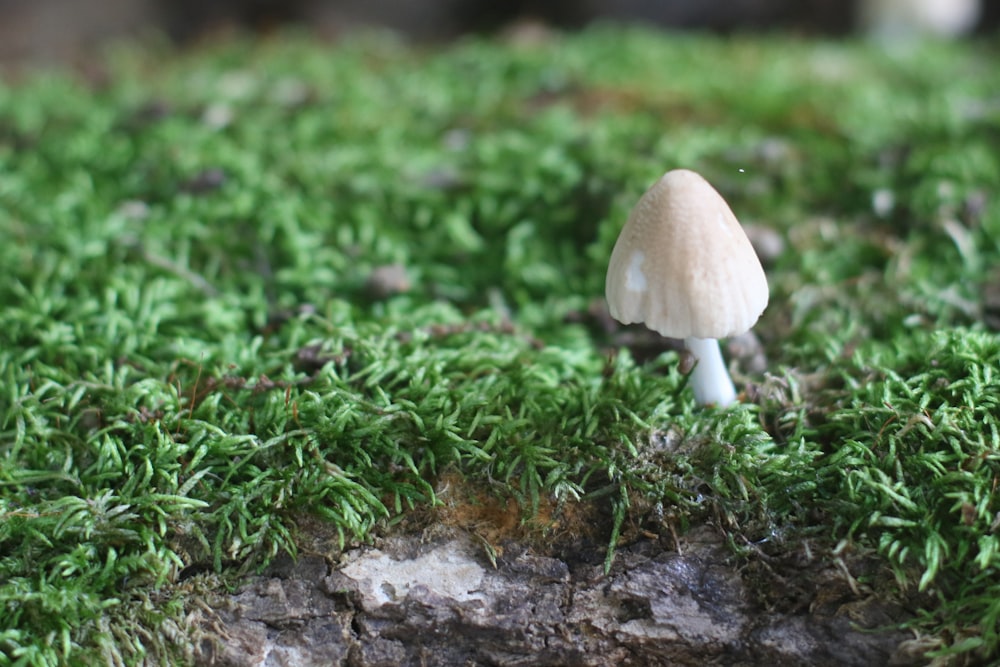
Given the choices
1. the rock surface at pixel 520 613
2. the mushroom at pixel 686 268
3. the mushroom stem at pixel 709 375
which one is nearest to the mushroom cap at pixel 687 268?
the mushroom at pixel 686 268

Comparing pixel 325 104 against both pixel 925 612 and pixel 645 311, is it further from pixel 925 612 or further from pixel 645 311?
pixel 925 612

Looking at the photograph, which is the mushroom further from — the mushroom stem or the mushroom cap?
the mushroom stem

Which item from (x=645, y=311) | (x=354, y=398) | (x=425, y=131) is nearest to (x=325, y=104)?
(x=425, y=131)

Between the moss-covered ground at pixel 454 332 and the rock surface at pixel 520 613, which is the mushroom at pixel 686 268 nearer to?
the moss-covered ground at pixel 454 332

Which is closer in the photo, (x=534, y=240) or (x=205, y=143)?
(x=534, y=240)

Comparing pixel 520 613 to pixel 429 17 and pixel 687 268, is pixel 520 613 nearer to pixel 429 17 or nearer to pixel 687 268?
pixel 687 268
